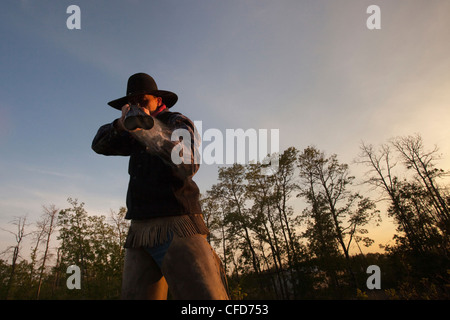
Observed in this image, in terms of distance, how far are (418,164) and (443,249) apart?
1233cm

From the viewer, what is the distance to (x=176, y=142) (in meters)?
1.40

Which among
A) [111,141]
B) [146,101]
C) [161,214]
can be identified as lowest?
[161,214]

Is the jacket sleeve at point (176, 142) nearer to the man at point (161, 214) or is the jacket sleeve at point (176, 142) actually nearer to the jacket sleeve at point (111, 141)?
the man at point (161, 214)

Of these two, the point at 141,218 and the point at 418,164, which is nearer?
the point at 141,218

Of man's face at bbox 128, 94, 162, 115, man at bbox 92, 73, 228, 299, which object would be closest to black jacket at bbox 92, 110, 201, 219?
man at bbox 92, 73, 228, 299

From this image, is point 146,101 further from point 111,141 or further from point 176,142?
point 176,142

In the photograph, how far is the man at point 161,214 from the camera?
4.41 ft

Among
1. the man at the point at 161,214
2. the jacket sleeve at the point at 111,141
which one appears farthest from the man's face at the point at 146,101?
the jacket sleeve at the point at 111,141

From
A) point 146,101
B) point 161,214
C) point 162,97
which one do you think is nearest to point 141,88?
point 146,101

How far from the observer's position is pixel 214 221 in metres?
26.4

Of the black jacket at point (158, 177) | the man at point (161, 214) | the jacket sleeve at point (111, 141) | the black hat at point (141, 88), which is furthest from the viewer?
the black hat at point (141, 88)

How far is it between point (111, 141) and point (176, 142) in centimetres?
77
